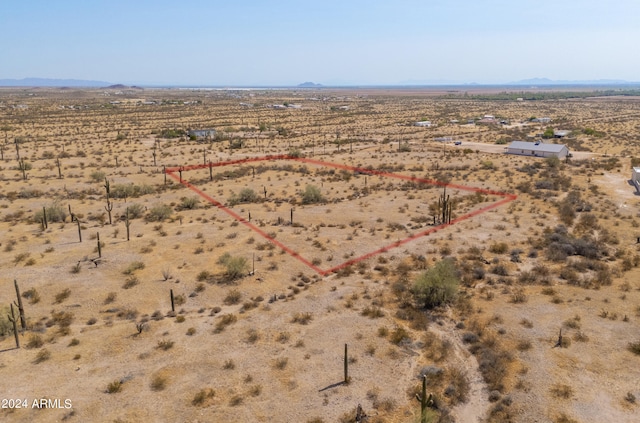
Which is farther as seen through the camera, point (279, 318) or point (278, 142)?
point (278, 142)

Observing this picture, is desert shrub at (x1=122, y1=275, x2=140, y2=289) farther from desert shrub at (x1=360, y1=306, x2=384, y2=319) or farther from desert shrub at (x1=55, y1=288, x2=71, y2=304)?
desert shrub at (x1=360, y1=306, x2=384, y2=319)

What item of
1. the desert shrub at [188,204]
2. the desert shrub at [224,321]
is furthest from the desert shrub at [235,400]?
Result: the desert shrub at [188,204]

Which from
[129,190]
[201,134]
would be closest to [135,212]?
[129,190]

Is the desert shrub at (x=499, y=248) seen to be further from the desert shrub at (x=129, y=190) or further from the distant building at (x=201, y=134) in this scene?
the distant building at (x=201, y=134)

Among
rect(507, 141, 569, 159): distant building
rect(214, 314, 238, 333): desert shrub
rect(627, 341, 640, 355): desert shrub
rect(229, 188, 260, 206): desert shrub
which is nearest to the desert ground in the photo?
rect(214, 314, 238, 333): desert shrub

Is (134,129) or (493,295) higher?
(134,129)

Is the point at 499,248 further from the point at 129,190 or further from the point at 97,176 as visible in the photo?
the point at 97,176

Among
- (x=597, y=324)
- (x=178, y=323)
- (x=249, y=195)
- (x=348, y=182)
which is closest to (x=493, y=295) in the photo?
(x=597, y=324)

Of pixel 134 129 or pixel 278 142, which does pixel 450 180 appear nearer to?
pixel 278 142

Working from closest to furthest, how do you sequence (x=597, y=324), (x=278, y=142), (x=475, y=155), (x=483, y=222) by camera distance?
(x=597, y=324) → (x=483, y=222) → (x=475, y=155) → (x=278, y=142)
